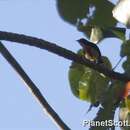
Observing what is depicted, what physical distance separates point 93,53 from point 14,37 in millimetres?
1462

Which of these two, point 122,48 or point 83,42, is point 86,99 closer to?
point 122,48

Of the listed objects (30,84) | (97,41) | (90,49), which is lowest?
(90,49)

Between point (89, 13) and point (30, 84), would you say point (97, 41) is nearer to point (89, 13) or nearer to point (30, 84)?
point (89, 13)

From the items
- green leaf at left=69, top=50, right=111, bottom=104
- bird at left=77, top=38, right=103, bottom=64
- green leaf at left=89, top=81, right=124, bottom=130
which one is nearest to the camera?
green leaf at left=89, top=81, right=124, bottom=130

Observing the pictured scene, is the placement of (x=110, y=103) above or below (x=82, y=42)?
above

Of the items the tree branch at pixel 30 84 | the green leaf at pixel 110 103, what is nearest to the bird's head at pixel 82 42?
the green leaf at pixel 110 103

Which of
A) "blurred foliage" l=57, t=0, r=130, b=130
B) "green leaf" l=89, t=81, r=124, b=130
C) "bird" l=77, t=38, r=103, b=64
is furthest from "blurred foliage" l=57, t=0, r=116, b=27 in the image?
"bird" l=77, t=38, r=103, b=64

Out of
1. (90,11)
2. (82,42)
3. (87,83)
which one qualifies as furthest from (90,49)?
(90,11)

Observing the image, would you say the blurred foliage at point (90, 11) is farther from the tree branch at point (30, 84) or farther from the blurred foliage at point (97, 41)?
the tree branch at point (30, 84)

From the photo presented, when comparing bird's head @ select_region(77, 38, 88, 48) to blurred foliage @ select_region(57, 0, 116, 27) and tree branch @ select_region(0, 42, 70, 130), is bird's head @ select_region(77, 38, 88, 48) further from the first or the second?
tree branch @ select_region(0, 42, 70, 130)

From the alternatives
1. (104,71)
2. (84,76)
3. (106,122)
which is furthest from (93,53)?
(104,71)

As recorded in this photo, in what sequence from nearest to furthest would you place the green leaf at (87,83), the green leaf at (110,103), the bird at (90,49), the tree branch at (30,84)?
1. the tree branch at (30,84)
2. the green leaf at (110,103)
3. the green leaf at (87,83)
4. the bird at (90,49)

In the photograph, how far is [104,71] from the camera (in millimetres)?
1550

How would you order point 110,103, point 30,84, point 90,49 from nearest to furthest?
point 30,84 < point 110,103 < point 90,49
